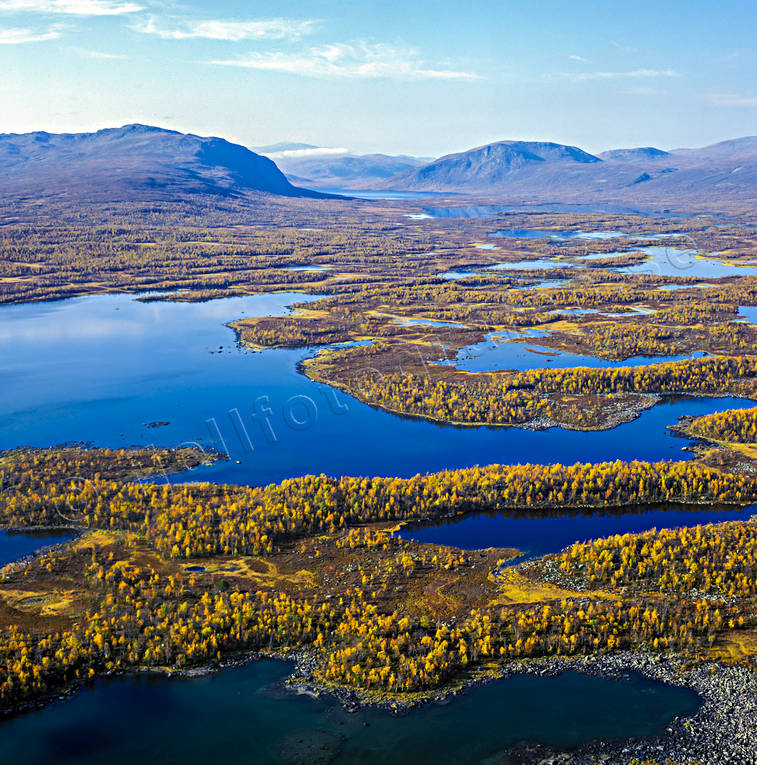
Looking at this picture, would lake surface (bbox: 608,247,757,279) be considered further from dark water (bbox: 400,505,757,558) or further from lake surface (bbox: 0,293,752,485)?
dark water (bbox: 400,505,757,558)

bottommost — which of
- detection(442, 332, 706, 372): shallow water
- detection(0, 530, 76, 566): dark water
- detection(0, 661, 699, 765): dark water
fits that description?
detection(0, 661, 699, 765): dark water

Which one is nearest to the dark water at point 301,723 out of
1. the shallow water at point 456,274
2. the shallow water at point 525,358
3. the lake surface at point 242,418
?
the lake surface at point 242,418

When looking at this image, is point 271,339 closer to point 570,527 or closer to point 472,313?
point 472,313

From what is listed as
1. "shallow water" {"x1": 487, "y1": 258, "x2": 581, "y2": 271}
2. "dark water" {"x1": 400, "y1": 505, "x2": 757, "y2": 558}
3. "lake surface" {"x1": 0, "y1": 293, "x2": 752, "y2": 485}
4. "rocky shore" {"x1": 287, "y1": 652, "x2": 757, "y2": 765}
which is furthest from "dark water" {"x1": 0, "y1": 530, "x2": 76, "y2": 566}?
"shallow water" {"x1": 487, "y1": 258, "x2": 581, "y2": 271}

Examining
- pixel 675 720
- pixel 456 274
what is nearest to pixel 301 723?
pixel 675 720

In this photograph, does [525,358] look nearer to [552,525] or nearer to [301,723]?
[552,525]

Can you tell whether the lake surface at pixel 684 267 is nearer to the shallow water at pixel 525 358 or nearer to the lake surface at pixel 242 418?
the shallow water at pixel 525 358
